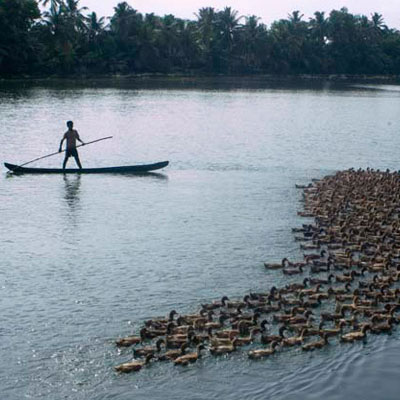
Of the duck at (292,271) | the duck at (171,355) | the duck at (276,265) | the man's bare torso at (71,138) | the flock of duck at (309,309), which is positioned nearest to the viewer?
the duck at (171,355)

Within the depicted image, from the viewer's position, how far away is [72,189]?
124 ft

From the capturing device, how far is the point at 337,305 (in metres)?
21.2

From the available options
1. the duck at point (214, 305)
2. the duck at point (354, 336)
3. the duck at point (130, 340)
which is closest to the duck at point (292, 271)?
the duck at point (214, 305)

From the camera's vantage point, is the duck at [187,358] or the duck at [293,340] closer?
the duck at [187,358]

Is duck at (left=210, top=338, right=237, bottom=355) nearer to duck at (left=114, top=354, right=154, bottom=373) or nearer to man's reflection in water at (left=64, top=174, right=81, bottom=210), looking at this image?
duck at (left=114, top=354, right=154, bottom=373)

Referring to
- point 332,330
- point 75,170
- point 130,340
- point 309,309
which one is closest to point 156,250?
point 309,309

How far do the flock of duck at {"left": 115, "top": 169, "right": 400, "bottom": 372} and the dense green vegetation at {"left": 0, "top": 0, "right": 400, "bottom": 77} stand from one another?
92.0 meters

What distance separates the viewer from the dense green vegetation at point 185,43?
12050 cm

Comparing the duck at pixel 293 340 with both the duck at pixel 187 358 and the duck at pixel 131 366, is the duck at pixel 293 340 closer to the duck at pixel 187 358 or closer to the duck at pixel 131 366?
the duck at pixel 187 358

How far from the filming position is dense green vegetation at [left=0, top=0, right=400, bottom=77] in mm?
120500

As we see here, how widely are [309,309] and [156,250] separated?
753cm

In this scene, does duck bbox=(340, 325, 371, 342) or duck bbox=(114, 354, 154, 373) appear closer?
duck bbox=(114, 354, 154, 373)

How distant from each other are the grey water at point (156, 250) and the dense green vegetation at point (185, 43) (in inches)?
2170

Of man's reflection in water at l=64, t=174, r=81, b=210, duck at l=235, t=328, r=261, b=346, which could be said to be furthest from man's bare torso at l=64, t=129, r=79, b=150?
duck at l=235, t=328, r=261, b=346
